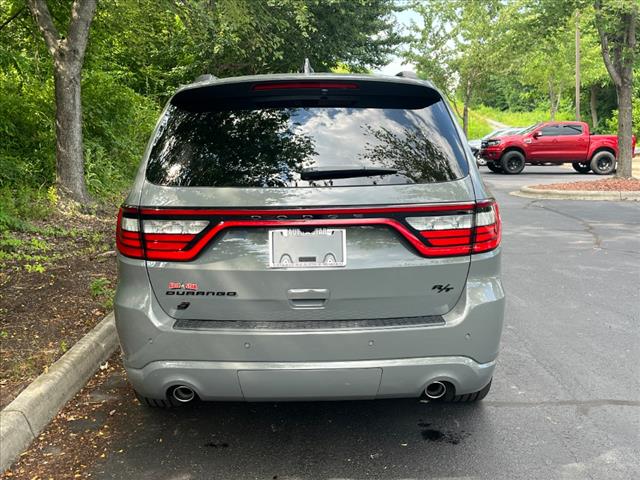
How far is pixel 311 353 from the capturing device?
8.79ft

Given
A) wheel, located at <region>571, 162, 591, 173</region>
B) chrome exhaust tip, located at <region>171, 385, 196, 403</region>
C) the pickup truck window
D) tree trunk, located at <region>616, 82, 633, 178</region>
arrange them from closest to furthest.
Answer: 1. chrome exhaust tip, located at <region>171, 385, 196, 403</region>
2. tree trunk, located at <region>616, 82, 633, 178</region>
3. the pickup truck window
4. wheel, located at <region>571, 162, 591, 173</region>

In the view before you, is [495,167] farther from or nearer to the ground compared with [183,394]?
nearer to the ground

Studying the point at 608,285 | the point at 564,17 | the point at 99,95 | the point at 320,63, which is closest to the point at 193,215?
the point at 608,285

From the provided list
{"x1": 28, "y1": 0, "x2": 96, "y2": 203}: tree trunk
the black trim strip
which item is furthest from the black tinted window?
the black trim strip

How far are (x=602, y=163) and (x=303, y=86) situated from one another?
20.6 m

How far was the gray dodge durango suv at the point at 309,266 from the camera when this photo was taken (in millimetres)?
2650

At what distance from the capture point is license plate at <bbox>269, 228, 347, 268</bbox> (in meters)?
2.64

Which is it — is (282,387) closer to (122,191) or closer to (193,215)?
(193,215)

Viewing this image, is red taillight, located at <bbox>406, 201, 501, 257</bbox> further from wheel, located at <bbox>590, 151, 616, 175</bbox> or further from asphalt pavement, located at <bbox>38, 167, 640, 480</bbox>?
wheel, located at <bbox>590, 151, 616, 175</bbox>

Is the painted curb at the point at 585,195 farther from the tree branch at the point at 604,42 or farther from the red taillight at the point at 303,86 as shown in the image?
the red taillight at the point at 303,86

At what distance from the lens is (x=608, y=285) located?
6117 mm

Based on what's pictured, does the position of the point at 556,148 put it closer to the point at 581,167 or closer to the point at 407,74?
the point at 581,167

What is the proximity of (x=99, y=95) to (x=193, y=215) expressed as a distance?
11.1m

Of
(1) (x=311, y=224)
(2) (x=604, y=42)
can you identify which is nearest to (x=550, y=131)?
(2) (x=604, y=42)
